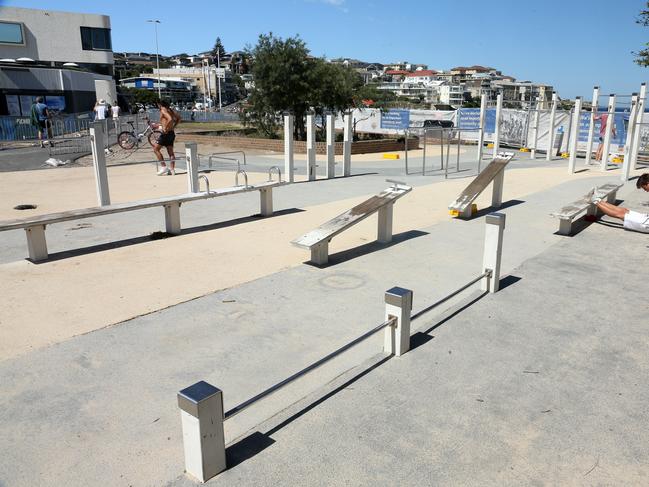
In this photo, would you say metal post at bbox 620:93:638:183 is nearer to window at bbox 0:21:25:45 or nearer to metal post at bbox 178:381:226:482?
metal post at bbox 178:381:226:482

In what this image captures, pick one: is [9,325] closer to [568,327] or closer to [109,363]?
[109,363]

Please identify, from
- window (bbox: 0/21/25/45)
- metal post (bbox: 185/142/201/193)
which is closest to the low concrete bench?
metal post (bbox: 185/142/201/193)

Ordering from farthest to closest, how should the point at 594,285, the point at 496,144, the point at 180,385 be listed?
the point at 496,144 → the point at 594,285 → the point at 180,385

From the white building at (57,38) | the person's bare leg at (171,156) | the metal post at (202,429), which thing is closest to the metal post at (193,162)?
the person's bare leg at (171,156)

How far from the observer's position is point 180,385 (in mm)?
3721

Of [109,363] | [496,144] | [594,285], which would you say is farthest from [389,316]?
[496,144]

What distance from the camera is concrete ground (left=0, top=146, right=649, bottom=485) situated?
2.95 meters

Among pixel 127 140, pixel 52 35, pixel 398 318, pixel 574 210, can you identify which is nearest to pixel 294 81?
pixel 127 140

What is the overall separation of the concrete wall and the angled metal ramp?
175 ft

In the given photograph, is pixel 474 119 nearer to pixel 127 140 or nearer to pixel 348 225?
pixel 127 140

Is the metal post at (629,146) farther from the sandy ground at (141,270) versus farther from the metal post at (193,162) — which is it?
the metal post at (193,162)

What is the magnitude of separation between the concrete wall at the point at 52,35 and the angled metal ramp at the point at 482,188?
53207mm

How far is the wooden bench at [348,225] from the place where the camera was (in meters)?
6.32

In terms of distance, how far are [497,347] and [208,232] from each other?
5159 mm
